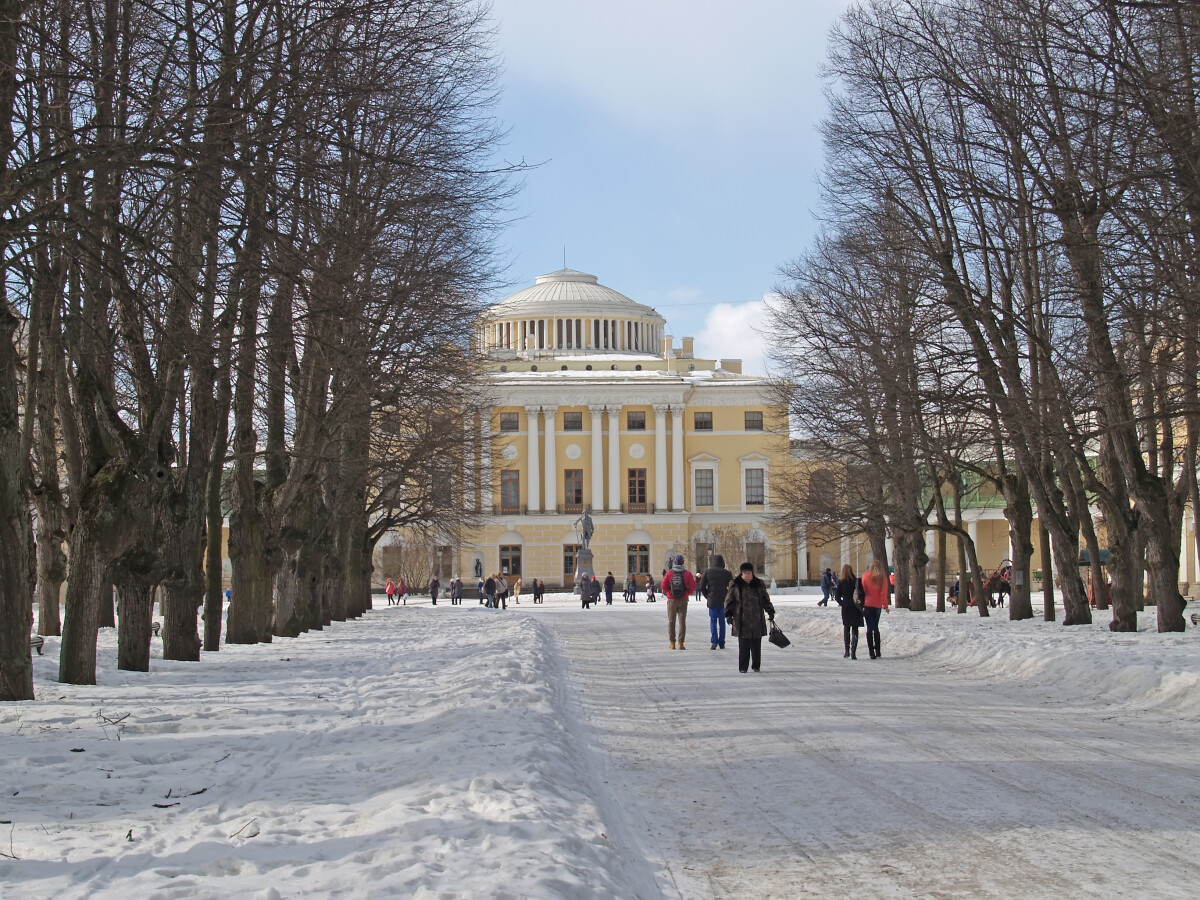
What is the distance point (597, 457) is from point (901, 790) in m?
85.6

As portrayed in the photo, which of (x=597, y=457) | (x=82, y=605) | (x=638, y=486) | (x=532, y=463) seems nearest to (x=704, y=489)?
(x=638, y=486)

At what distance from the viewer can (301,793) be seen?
8234 mm

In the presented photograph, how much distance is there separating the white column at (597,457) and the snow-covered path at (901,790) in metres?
77.9

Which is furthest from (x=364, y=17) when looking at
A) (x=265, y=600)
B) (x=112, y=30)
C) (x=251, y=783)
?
(x=265, y=600)

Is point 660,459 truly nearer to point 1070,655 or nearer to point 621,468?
point 621,468

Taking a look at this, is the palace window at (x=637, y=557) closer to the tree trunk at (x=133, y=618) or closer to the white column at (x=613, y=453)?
the white column at (x=613, y=453)

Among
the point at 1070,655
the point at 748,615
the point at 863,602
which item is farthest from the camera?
the point at 863,602

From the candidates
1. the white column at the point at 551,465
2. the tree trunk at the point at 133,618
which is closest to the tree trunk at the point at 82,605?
the tree trunk at the point at 133,618

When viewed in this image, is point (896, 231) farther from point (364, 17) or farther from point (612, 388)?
point (612, 388)

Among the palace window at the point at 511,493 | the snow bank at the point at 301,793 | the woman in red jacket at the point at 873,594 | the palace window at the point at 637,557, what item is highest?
the palace window at the point at 511,493

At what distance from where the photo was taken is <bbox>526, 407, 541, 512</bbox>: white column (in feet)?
306

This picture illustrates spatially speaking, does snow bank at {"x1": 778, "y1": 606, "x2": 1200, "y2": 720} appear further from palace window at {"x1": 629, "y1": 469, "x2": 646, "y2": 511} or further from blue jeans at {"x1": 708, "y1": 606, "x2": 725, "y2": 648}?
palace window at {"x1": 629, "y1": 469, "x2": 646, "y2": 511}

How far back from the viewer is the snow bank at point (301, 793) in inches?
234

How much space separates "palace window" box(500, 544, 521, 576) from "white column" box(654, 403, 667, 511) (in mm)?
10333
